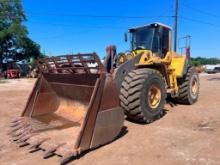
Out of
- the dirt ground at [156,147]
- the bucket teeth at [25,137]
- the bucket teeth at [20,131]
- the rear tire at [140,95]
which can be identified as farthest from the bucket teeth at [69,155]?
the rear tire at [140,95]

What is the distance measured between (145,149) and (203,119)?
2614mm

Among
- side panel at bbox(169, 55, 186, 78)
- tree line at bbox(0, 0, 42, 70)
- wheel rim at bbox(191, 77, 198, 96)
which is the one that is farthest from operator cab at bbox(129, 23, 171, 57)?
tree line at bbox(0, 0, 42, 70)

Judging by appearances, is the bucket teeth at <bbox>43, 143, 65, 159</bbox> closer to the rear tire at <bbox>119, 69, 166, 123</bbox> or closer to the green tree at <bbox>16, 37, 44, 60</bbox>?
the rear tire at <bbox>119, 69, 166, 123</bbox>

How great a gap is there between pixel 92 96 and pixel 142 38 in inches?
141

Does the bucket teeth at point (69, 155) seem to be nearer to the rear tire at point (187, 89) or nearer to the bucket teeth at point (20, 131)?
the bucket teeth at point (20, 131)

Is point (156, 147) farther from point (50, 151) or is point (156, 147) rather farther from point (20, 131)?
point (20, 131)

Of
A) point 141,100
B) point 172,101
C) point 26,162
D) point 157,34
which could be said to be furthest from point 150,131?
point 172,101

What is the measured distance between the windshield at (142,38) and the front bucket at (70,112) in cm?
246

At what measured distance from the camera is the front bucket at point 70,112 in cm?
400

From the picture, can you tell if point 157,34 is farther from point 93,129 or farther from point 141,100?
point 93,129

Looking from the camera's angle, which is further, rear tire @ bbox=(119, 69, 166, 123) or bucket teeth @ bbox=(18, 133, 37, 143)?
rear tire @ bbox=(119, 69, 166, 123)

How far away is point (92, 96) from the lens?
4129mm

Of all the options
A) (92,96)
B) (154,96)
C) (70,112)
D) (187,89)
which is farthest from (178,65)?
(92,96)

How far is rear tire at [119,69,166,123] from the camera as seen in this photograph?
5207 millimetres
